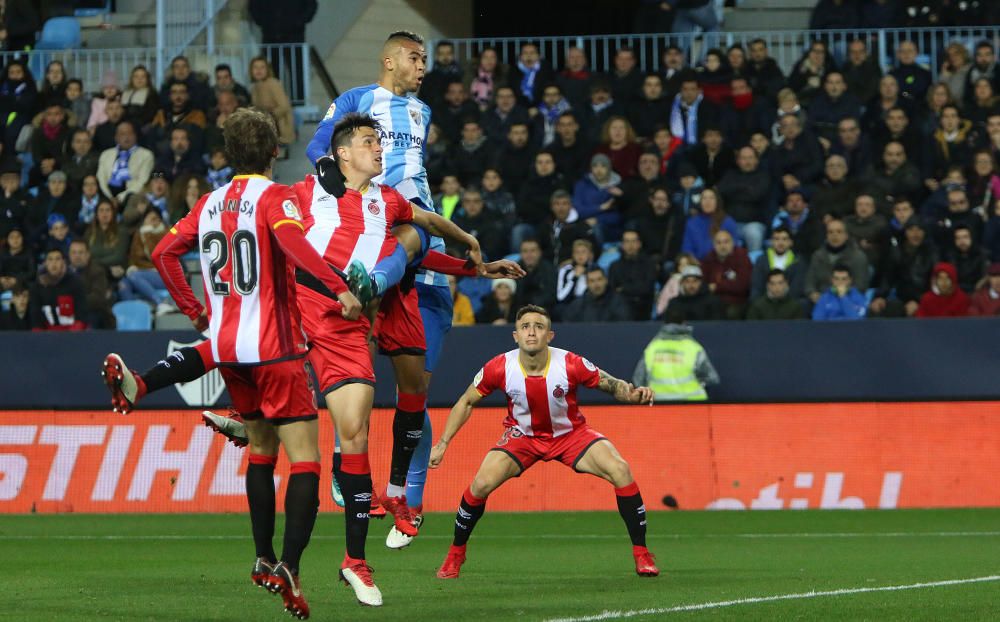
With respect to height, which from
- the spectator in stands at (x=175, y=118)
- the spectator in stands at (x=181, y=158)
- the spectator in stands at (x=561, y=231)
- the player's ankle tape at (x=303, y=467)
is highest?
the spectator in stands at (x=175, y=118)

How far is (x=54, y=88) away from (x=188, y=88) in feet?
6.97

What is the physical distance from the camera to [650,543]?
12.6 metres

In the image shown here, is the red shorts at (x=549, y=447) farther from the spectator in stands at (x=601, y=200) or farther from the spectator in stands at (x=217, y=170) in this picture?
the spectator in stands at (x=217, y=170)

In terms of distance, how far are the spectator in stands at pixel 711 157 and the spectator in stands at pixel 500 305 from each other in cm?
314

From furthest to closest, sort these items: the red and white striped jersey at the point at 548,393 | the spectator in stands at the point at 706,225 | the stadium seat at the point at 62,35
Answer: the stadium seat at the point at 62,35 < the spectator in stands at the point at 706,225 < the red and white striped jersey at the point at 548,393

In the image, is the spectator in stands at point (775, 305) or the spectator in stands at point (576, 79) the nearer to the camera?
the spectator in stands at point (775, 305)

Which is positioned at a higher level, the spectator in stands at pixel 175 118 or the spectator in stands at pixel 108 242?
the spectator in stands at pixel 175 118

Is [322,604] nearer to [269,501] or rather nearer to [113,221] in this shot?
[269,501]

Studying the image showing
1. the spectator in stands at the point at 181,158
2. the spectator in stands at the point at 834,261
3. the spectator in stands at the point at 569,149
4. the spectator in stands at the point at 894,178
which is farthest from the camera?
the spectator in stands at the point at 181,158

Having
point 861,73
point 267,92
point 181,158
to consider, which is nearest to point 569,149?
point 861,73

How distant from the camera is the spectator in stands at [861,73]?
1992 cm

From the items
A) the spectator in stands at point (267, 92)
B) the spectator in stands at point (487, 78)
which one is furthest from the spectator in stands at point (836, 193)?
the spectator in stands at point (267, 92)

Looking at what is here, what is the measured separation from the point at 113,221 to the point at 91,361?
299 centimetres

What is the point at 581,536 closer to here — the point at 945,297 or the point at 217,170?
the point at 945,297
